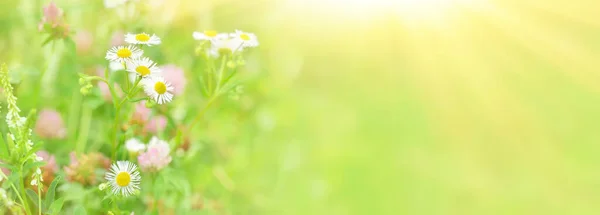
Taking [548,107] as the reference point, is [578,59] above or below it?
above

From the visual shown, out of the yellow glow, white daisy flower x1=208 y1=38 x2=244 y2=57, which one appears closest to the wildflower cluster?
white daisy flower x1=208 y1=38 x2=244 y2=57

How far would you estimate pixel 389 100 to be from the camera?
239cm

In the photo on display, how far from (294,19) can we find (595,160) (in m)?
1.35

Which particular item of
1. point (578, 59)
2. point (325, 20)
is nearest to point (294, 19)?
point (325, 20)

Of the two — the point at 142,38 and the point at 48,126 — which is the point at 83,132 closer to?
the point at 48,126

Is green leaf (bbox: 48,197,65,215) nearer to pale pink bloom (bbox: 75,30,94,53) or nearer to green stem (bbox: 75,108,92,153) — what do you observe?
green stem (bbox: 75,108,92,153)

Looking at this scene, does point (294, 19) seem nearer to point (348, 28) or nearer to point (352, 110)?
point (348, 28)

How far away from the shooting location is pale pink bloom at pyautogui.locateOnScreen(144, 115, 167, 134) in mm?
799

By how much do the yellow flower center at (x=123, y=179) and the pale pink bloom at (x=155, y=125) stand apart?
261 millimetres

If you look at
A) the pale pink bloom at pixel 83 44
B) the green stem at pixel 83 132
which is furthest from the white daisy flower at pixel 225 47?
the pale pink bloom at pixel 83 44

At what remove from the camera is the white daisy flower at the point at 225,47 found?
0.67 metres

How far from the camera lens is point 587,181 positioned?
2057 mm

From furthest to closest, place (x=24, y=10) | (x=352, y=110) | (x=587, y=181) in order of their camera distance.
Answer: (x=352, y=110) → (x=587, y=181) → (x=24, y=10)

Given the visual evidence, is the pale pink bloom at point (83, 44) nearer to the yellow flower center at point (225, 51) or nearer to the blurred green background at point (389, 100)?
the blurred green background at point (389, 100)
